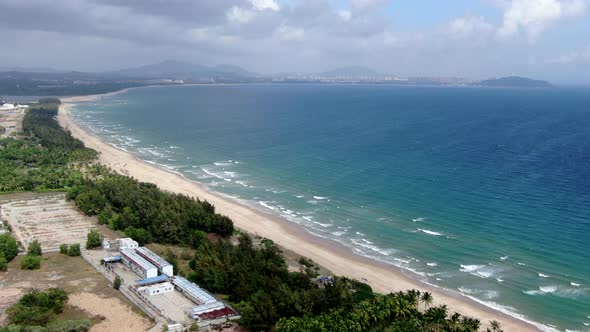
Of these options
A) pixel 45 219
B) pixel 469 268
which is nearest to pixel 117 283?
pixel 45 219

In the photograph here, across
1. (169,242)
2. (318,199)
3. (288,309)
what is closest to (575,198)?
(318,199)

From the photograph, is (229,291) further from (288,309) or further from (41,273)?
(41,273)

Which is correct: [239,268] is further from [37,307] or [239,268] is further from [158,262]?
[37,307]

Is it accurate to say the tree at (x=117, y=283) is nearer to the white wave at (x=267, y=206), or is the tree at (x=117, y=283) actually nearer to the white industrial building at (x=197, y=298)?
the white industrial building at (x=197, y=298)

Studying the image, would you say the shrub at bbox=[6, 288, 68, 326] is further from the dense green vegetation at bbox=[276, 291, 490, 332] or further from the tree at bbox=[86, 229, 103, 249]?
the dense green vegetation at bbox=[276, 291, 490, 332]

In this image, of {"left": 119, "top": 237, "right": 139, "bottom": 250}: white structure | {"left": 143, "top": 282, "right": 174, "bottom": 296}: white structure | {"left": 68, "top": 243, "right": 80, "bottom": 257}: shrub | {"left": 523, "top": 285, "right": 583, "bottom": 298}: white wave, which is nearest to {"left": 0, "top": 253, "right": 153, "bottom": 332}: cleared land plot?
{"left": 68, "top": 243, "right": 80, "bottom": 257}: shrub

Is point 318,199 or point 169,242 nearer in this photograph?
point 169,242
